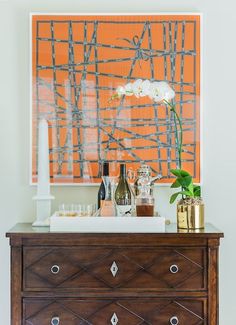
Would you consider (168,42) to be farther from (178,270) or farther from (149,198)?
(178,270)

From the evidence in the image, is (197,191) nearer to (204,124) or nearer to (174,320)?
(204,124)

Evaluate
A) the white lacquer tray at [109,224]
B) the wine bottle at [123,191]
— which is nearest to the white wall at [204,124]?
the wine bottle at [123,191]

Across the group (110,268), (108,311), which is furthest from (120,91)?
(108,311)

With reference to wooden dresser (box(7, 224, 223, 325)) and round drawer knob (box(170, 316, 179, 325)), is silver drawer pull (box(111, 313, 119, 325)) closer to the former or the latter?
wooden dresser (box(7, 224, 223, 325))

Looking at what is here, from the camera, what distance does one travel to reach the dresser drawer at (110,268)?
2.25 meters

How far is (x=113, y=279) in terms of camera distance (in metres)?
2.25

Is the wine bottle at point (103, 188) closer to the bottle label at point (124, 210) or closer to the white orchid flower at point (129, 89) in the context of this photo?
the bottle label at point (124, 210)

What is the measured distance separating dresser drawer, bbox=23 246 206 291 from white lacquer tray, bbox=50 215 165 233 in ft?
0.27

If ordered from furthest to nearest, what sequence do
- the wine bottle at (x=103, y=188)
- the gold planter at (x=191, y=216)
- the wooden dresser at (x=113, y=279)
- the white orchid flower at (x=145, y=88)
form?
the white orchid flower at (x=145, y=88) → the wine bottle at (x=103, y=188) → the gold planter at (x=191, y=216) → the wooden dresser at (x=113, y=279)

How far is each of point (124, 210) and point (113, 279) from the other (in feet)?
1.12

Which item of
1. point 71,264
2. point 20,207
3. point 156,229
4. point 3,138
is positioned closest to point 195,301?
point 156,229

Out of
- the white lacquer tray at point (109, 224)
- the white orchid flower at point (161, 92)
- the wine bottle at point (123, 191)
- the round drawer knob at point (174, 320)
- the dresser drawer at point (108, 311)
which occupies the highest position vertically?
the white orchid flower at point (161, 92)

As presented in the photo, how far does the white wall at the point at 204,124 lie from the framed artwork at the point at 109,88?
0.06 m

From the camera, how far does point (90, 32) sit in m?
2.66
